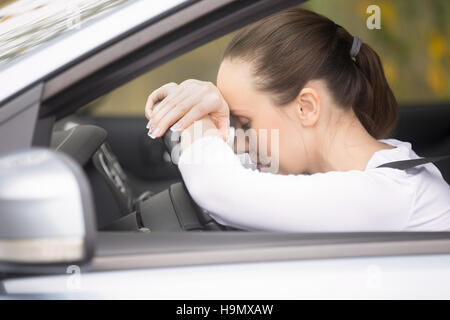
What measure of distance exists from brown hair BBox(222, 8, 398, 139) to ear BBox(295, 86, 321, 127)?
2 centimetres

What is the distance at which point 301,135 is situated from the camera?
152cm

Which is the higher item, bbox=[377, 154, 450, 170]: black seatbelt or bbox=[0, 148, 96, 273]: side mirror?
bbox=[0, 148, 96, 273]: side mirror

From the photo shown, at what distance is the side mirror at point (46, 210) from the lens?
84cm

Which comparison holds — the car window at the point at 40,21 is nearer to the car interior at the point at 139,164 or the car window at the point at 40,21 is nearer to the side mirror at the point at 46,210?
the car interior at the point at 139,164

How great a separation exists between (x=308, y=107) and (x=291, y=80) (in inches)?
3.1

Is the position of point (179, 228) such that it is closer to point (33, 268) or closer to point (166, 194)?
point (166, 194)

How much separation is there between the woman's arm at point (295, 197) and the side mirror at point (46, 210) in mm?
415

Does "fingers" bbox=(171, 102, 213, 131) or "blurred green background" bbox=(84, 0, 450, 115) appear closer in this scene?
"fingers" bbox=(171, 102, 213, 131)

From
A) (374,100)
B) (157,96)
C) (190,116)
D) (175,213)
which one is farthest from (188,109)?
(374,100)

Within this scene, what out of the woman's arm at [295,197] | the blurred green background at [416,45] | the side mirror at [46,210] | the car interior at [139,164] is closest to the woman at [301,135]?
the woman's arm at [295,197]

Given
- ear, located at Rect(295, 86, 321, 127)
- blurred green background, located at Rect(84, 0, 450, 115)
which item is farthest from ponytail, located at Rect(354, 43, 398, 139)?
blurred green background, located at Rect(84, 0, 450, 115)

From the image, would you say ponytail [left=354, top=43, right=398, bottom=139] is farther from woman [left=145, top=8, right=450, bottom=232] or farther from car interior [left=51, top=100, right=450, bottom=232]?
car interior [left=51, top=100, right=450, bottom=232]

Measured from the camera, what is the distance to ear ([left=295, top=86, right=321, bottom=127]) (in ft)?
4.86

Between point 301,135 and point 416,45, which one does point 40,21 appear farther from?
point 416,45
